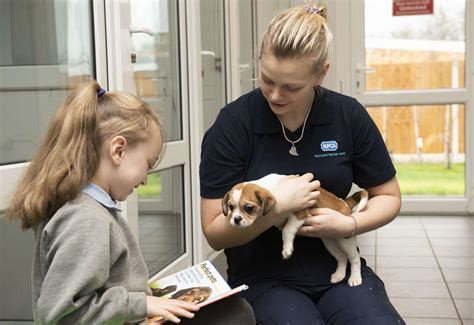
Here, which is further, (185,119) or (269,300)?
(185,119)

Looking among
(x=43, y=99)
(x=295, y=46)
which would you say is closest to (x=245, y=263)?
(x=295, y=46)

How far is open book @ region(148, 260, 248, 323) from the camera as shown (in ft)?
3.96

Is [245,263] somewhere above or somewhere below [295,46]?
below

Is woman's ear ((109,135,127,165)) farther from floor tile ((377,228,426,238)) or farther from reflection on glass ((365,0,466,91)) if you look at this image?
reflection on glass ((365,0,466,91))

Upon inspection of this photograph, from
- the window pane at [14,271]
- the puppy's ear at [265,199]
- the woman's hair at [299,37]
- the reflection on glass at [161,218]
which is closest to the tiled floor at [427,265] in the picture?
the reflection on glass at [161,218]

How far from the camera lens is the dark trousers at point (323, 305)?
1.38 meters

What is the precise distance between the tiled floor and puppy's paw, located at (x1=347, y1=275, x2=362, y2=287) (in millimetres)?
1234

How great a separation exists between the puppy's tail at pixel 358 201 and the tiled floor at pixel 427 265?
1223 mm

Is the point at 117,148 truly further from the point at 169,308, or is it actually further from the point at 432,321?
the point at 432,321

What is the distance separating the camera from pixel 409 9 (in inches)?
201

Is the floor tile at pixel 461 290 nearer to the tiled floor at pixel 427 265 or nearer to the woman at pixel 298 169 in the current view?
the tiled floor at pixel 427 265

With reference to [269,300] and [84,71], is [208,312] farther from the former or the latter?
[84,71]

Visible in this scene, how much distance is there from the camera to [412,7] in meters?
5.09

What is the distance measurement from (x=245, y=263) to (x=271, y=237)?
0.10 meters
